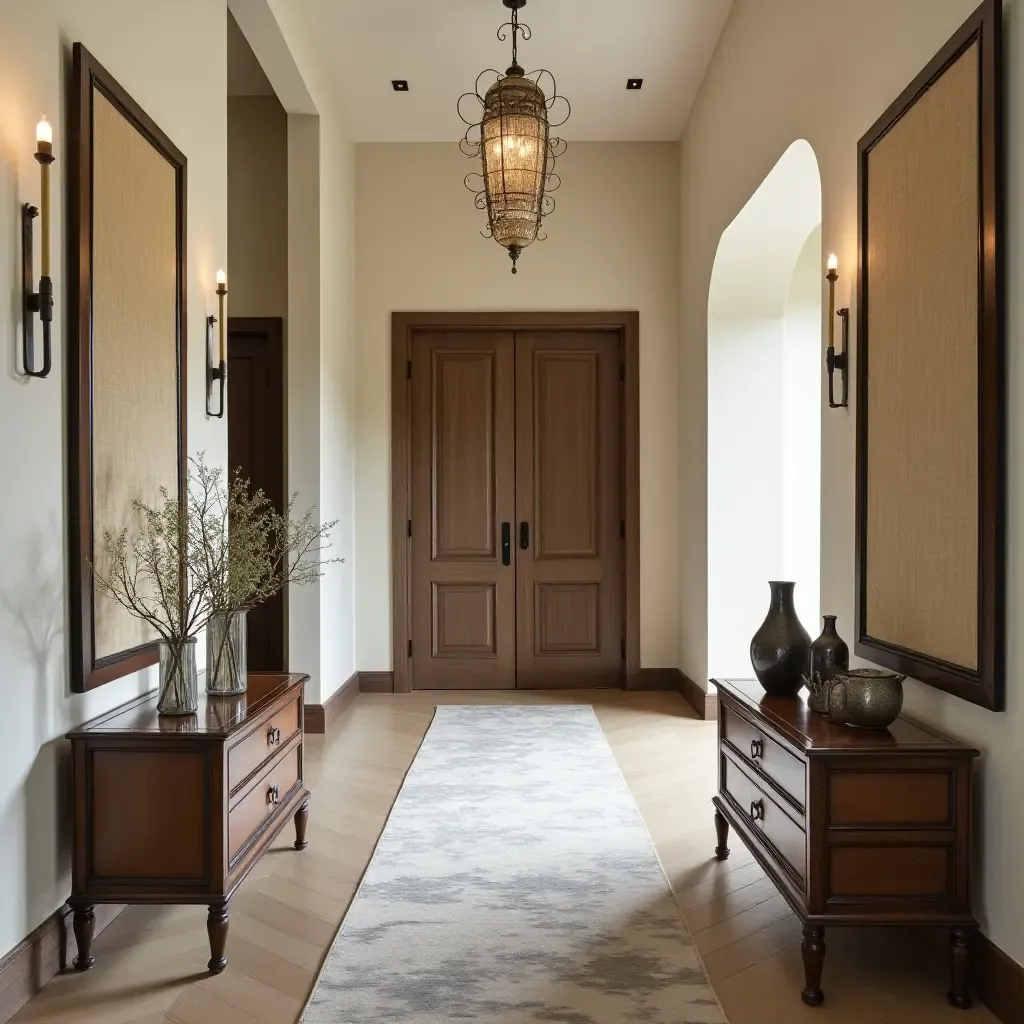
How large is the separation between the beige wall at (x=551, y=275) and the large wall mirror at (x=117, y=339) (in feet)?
10.7

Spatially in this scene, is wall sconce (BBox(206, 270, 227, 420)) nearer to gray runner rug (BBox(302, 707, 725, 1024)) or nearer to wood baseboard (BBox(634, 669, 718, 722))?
gray runner rug (BBox(302, 707, 725, 1024))

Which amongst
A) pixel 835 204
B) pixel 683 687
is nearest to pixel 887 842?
pixel 835 204

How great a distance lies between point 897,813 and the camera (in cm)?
234

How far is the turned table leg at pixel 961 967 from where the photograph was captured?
7.59ft

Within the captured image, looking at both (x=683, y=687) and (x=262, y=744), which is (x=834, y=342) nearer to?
(x=262, y=744)

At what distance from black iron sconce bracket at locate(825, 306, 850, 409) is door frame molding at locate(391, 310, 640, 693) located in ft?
10.5

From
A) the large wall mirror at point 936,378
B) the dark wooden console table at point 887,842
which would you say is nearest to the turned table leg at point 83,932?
the dark wooden console table at point 887,842

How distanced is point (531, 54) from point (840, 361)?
2.98 meters

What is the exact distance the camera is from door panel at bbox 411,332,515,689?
6.70m

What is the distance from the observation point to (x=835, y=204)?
340 cm

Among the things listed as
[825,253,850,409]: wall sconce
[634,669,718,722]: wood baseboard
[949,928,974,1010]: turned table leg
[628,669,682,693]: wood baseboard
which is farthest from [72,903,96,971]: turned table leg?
[628,669,682,693]: wood baseboard

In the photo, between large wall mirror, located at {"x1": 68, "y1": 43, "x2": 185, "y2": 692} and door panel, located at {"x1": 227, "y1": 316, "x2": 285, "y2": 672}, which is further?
door panel, located at {"x1": 227, "y1": 316, "x2": 285, "y2": 672}

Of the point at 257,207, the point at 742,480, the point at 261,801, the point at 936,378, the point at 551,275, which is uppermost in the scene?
the point at 257,207

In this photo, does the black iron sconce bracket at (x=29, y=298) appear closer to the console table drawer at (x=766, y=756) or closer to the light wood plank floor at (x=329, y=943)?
the light wood plank floor at (x=329, y=943)
